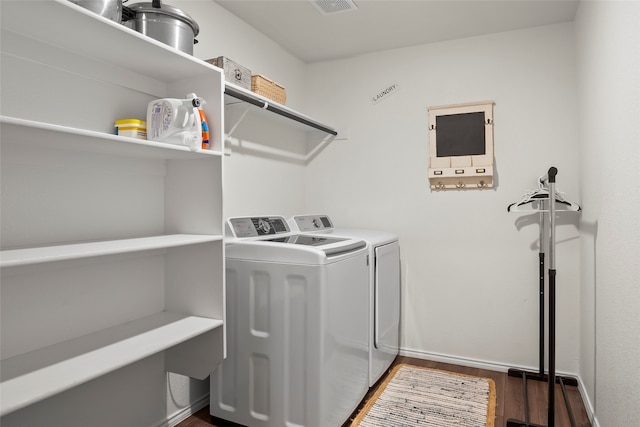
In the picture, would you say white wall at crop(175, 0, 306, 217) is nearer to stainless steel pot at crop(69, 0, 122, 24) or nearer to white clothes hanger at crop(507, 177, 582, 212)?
stainless steel pot at crop(69, 0, 122, 24)

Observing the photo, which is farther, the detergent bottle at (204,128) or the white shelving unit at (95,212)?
the detergent bottle at (204,128)

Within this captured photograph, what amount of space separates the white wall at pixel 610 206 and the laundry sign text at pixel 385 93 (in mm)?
1260

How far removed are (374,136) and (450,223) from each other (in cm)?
93

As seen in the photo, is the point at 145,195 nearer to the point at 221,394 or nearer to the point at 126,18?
the point at 126,18

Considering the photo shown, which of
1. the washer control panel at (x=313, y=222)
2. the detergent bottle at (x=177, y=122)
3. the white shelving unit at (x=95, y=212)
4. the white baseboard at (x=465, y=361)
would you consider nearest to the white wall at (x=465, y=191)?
the white baseboard at (x=465, y=361)

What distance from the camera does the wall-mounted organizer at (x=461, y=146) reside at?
9.72ft

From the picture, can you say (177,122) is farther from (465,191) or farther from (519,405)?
(519,405)

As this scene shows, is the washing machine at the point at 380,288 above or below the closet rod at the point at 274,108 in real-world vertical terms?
below

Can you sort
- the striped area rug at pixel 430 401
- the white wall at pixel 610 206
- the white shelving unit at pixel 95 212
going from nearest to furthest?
the white shelving unit at pixel 95 212
the white wall at pixel 610 206
the striped area rug at pixel 430 401

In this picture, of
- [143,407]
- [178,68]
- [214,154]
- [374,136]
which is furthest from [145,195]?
[374,136]

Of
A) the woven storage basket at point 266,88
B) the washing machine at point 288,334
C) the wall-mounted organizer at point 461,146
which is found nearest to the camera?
the washing machine at point 288,334

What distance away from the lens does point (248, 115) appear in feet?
9.06

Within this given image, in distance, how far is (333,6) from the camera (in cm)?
254

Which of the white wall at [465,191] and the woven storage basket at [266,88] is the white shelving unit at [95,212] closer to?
the woven storage basket at [266,88]
